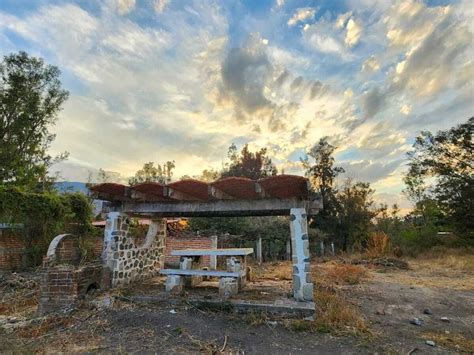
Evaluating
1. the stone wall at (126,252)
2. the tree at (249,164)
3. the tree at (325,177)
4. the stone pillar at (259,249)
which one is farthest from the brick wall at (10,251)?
the tree at (325,177)

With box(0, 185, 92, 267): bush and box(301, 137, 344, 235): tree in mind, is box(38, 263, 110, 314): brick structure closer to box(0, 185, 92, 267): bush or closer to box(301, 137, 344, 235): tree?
box(0, 185, 92, 267): bush

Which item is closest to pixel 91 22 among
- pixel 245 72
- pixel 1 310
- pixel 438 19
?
pixel 245 72

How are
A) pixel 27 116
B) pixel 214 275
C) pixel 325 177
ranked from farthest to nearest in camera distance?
pixel 325 177
pixel 27 116
pixel 214 275

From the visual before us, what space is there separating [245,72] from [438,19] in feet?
16.9

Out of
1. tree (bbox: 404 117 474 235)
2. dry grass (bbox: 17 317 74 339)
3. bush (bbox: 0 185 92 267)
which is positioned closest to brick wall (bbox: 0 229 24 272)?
bush (bbox: 0 185 92 267)

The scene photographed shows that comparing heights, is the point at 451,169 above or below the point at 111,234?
above

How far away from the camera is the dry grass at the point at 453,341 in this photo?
151 inches

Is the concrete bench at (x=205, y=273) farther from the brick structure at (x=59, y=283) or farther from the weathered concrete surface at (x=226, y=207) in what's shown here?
the brick structure at (x=59, y=283)

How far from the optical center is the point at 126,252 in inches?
258

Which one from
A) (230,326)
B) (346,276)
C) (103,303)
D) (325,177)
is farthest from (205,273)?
(325,177)

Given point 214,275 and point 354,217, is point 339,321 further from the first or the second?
point 354,217

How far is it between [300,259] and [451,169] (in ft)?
60.3

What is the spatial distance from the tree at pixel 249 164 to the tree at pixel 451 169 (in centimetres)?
1108

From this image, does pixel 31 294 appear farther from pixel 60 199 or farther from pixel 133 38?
pixel 133 38
